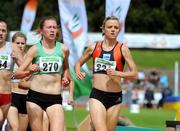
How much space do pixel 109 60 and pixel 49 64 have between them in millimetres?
995

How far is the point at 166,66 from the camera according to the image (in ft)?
179

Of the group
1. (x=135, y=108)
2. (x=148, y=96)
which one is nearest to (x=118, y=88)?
(x=135, y=108)

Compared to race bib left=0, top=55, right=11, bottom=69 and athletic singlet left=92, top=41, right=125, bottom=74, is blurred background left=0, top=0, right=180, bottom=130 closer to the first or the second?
athletic singlet left=92, top=41, right=125, bottom=74

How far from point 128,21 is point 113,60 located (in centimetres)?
5877

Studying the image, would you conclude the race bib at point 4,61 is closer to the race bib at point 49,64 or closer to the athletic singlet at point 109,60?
the race bib at point 49,64

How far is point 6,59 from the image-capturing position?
35.2 feet

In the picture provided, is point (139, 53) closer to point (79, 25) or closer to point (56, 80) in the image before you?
point (79, 25)

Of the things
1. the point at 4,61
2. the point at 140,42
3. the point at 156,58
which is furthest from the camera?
the point at 140,42

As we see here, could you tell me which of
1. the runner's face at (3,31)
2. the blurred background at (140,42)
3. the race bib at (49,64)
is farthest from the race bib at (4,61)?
the blurred background at (140,42)

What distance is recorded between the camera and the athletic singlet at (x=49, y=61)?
10.4m

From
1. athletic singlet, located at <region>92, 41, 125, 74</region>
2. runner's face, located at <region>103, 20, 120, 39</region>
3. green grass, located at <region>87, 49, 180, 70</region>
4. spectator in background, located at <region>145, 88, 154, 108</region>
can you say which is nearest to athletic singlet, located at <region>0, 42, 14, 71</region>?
athletic singlet, located at <region>92, 41, 125, 74</region>

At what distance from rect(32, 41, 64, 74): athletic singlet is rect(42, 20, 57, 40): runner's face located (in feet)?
0.69

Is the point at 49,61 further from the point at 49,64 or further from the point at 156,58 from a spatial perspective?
the point at 156,58

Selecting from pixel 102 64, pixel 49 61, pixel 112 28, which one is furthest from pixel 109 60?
pixel 49 61
